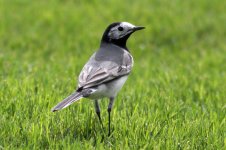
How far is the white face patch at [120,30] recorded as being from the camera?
26.2 feet

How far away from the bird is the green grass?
1.46 ft

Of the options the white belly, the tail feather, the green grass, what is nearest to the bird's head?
the white belly

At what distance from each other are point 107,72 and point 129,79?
3931 millimetres

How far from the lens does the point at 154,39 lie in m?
15.6

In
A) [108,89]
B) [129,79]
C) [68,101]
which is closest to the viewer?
[68,101]

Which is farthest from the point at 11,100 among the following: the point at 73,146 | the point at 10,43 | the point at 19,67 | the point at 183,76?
the point at 10,43

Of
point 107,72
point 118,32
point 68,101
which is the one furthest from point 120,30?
A: point 68,101

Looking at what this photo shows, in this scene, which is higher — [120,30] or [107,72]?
[120,30]

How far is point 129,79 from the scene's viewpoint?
11.1 m

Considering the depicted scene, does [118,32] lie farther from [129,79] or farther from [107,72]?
[129,79]

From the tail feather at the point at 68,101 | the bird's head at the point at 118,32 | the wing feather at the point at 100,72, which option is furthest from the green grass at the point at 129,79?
the bird's head at the point at 118,32

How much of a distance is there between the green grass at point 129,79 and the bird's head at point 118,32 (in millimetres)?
960

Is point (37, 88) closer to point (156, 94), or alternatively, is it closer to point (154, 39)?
point (156, 94)

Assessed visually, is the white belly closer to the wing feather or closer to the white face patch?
the wing feather
